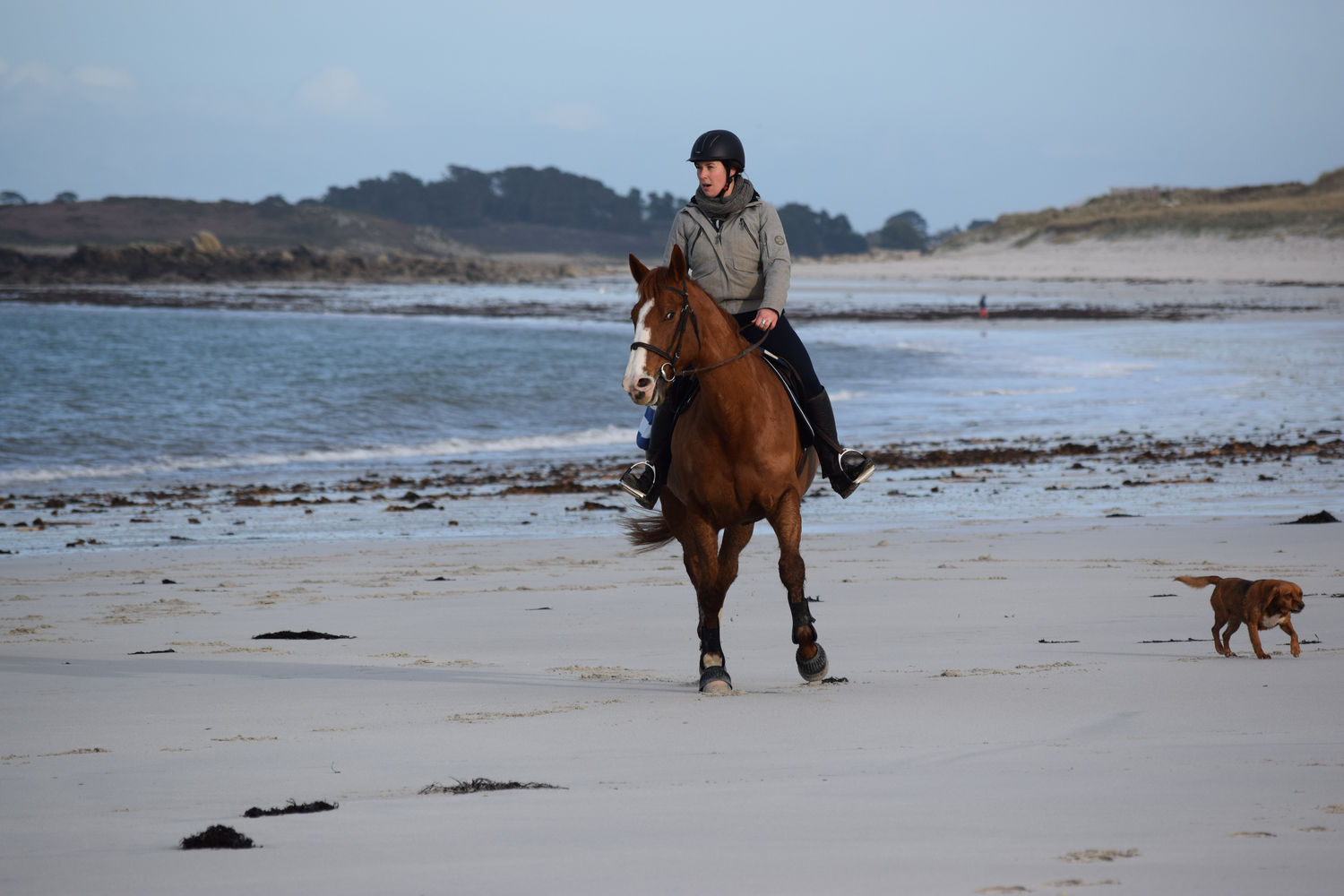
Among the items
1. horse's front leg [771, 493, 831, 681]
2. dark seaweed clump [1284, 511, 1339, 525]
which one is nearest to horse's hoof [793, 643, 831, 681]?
horse's front leg [771, 493, 831, 681]

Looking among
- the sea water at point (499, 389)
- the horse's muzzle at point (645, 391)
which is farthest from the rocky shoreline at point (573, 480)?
the horse's muzzle at point (645, 391)

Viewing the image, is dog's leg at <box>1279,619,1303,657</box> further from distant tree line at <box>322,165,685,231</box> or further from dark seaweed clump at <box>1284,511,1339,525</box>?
distant tree line at <box>322,165,685,231</box>

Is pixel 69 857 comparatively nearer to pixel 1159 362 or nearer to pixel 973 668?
pixel 973 668

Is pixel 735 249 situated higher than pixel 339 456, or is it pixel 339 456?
pixel 735 249

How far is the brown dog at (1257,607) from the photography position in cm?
544

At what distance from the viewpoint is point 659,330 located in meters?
5.33

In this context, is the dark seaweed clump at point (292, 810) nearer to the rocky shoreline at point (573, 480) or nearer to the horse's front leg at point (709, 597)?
the horse's front leg at point (709, 597)

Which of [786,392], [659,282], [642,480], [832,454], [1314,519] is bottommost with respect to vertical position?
[1314,519]

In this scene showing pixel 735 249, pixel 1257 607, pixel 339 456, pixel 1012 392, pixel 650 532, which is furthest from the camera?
pixel 1012 392

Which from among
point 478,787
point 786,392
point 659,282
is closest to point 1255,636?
point 786,392

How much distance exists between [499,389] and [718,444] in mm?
21633

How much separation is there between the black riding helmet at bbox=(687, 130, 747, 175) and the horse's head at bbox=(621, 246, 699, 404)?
726 millimetres

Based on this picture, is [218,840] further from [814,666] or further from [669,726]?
[814,666]

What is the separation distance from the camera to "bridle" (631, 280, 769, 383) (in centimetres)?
527
